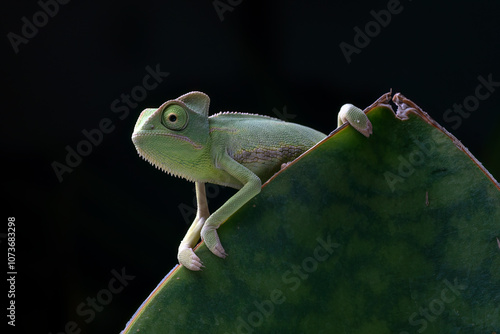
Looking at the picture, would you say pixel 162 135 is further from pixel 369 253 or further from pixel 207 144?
pixel 369 253

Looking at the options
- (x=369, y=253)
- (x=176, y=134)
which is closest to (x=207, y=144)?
(x=176, y=134)

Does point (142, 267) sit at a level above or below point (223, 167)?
below

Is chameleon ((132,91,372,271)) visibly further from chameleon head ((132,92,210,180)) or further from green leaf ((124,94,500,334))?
green leaf ((124,94,500,334))

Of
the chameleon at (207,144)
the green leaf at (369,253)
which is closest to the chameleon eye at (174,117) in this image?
the chameleon at (207,144)

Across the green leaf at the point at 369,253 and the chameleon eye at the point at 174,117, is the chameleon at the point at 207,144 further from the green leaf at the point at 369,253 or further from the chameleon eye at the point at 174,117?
the green leaf at the point at 369,253

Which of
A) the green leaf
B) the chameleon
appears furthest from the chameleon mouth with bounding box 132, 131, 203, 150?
the green leaf

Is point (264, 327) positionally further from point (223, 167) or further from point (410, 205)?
point (223, 167)

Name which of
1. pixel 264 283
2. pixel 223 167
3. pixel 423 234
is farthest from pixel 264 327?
pixel 223 167
